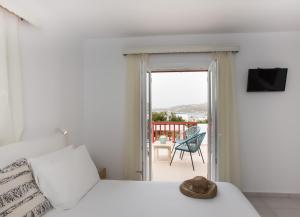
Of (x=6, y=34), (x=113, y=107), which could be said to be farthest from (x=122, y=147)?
(x=6, y=34)

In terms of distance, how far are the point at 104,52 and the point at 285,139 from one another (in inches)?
114

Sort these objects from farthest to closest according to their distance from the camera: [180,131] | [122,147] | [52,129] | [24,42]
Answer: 1. [180,131]
2. [122,147]
3. [52,129]
4. [24,42]

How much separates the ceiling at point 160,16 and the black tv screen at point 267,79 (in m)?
0.57

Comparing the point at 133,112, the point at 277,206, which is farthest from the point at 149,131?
the point at 277,206

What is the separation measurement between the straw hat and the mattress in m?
0.04

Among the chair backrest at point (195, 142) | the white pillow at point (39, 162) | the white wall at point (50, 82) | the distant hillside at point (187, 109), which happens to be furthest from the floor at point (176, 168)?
the white pillow at point (39, 162)

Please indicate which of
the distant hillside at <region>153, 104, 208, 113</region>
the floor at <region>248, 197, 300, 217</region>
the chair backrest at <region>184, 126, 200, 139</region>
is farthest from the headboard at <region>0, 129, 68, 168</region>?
the distant hillside at <region>153, 104, 208, 113</region>

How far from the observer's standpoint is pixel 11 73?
68.7 inches

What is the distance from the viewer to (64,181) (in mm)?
1547

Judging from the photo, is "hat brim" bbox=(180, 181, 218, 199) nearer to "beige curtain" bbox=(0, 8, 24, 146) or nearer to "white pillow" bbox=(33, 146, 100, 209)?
"white pillow" bbox=(33, 146, 100, 209)

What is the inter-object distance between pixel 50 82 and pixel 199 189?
1918mm

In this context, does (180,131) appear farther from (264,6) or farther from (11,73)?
(11,73)

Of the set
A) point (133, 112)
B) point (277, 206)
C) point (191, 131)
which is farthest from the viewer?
point (191, 131)

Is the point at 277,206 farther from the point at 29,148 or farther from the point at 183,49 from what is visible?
the point at 29,148
